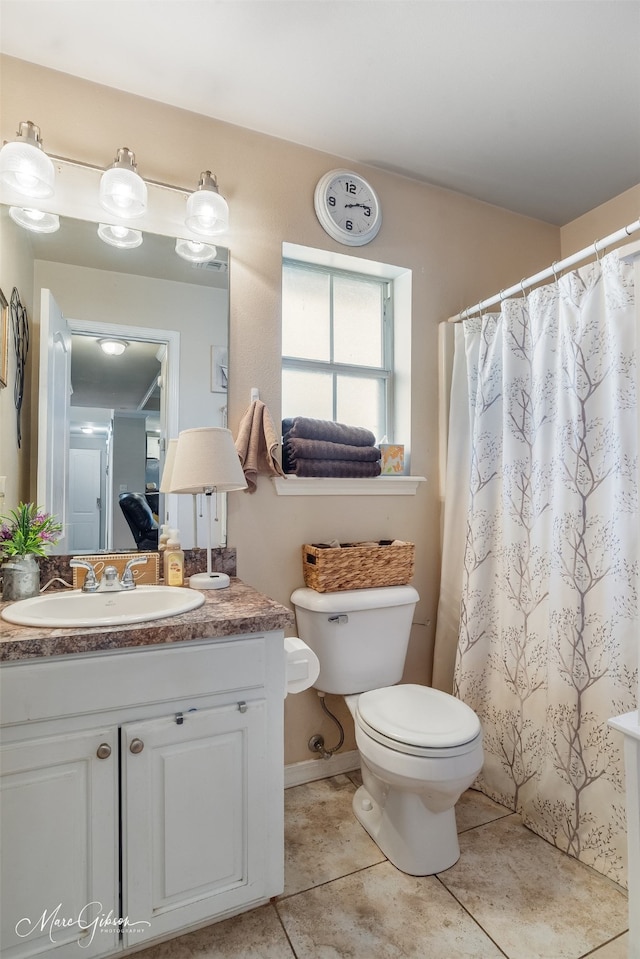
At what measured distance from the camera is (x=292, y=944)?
4.14 ft

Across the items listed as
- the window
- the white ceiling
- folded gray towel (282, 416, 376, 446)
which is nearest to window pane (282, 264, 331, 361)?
the window

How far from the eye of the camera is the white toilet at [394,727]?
4.61ft

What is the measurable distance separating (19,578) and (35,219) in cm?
112

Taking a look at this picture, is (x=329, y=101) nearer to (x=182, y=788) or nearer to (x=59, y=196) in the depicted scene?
(x=59, y=196)

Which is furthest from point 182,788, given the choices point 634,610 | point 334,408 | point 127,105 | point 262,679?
point 127,105

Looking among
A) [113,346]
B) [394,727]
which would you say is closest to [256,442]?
[113,346]

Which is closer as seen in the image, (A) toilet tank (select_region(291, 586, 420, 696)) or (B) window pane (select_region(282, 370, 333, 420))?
(A) toilet tank (select_region(291, 586, 420, 696))

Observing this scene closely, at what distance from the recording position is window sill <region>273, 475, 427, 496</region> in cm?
191

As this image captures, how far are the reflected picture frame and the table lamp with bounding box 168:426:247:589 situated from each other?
→ 544 millimetres

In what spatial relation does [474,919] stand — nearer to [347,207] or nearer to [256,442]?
[256,442]

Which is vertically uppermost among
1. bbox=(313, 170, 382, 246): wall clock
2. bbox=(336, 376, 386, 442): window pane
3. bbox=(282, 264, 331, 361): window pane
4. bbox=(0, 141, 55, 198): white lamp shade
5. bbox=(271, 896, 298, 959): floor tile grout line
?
bbox=(313, 170, 382, 246): wall clock

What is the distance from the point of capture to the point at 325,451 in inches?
75.7

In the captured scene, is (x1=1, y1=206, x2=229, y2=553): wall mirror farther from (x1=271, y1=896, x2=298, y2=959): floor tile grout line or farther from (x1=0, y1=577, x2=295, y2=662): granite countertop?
(x1=271, y1=896, x2=298, y2=959): floor tile grout line

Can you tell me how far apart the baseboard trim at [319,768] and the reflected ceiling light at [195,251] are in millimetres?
1954
